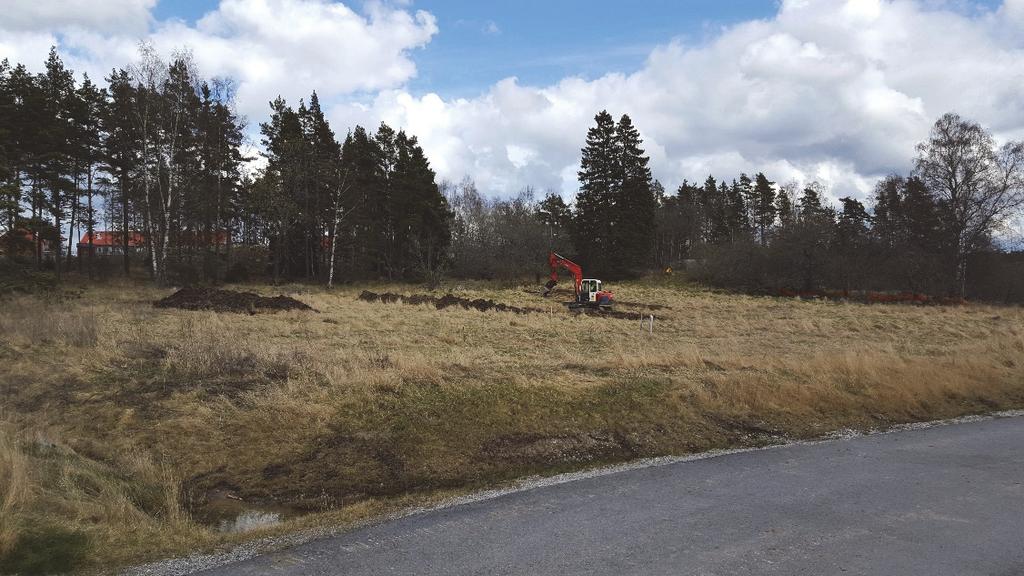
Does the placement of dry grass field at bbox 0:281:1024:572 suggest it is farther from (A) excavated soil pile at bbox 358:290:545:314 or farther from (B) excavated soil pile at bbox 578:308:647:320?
(A) excavated soil pile at bbox 358:290:545:314

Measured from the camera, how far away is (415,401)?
9.13 metres

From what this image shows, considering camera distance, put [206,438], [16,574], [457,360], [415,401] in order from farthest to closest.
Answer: [457,360] < [415,401] < [206,438] < [16,574]

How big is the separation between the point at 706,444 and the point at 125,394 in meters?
8.98

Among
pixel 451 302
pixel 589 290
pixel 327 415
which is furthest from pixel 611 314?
pixel 327 415

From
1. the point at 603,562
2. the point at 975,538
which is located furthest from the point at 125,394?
the point at 975,538

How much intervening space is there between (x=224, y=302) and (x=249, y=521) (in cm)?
2036

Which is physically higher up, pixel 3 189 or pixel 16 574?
pixel 3 189

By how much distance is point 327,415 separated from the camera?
8.46 metres

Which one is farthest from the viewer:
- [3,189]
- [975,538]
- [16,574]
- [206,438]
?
[3,189]

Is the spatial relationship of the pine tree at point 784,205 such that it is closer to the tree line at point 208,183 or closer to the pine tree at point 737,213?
the pine tree at point 737,213

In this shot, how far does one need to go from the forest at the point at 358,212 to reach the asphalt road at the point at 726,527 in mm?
29229

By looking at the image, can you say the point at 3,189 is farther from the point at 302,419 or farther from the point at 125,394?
the point at 302,419

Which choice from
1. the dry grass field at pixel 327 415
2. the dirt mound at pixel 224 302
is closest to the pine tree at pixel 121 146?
the dirt mound at pixel 224 302

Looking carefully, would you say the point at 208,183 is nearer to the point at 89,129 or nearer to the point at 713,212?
the point at 89,129
